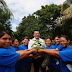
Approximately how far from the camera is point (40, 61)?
106 inches

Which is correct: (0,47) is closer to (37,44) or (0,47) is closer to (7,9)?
(37,44)

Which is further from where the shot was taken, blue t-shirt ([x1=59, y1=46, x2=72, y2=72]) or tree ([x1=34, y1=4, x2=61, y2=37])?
tree ([x1=34, y1=4, x2=61, y2=37])

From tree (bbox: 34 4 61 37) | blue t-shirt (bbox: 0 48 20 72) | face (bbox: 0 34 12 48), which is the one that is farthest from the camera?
tree (bbox: 34 4 61 37)

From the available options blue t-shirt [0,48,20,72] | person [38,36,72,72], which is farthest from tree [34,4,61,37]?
blue t-shirt [0,48,20,72]

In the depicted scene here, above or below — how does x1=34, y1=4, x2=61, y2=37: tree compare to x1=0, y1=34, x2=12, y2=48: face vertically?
above

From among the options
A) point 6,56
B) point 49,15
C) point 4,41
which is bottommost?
point 6,56

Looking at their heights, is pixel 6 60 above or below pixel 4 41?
below

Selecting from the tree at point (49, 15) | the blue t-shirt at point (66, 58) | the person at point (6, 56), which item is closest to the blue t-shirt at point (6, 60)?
the person at point (6, 56)

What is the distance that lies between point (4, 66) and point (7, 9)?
10112mm

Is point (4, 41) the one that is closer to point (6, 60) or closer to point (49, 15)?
point (6, 60)

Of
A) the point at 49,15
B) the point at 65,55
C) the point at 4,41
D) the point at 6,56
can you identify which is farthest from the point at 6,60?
the point at 49,15

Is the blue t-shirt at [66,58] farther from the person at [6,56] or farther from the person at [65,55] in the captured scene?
the person at [6,56]

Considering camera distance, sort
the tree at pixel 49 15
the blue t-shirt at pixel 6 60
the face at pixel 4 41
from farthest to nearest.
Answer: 1. the tree at pixel 49 15
2. the face at pixel 4 41
3. the blue t-shirt at pixel 6 60

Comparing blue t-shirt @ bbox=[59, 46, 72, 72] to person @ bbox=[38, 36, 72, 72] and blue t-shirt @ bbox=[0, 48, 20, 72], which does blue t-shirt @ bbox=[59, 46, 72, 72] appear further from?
blue t-shirt @ bbox=[0, 48, 20, 72]
